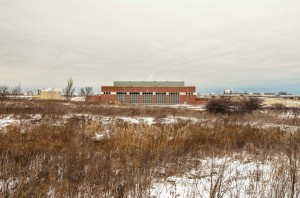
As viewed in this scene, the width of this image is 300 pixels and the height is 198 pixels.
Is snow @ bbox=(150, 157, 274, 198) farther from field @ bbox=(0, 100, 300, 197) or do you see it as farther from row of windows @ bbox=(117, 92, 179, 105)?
Result: row of windows @ bbox=(117, 92, 179, 105)

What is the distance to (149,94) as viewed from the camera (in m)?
54.9

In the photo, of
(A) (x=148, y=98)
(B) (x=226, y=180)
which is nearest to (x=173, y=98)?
(A) (x=148, y=98)

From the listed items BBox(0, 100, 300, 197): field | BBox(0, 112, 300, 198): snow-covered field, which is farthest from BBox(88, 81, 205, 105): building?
BBox(0, 112, 300, 198): snow-covered field

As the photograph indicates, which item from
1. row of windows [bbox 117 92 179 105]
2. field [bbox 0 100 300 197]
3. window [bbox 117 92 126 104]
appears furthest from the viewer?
window [bbox 117 92 126 104]

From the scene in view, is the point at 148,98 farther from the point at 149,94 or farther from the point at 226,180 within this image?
the point at 226,180

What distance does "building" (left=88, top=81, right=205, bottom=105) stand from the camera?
53625mm

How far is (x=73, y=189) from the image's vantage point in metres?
3.04

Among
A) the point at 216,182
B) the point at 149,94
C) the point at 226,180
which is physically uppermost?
the point at 149,94

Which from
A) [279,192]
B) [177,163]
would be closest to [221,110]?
[177,163]

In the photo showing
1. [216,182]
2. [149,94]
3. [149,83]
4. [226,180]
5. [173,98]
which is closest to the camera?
[216,182]

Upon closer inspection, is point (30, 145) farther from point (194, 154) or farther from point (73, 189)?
point (194, 154)

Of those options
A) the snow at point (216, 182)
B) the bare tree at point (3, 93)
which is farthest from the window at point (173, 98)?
the snow at point (216, 182)

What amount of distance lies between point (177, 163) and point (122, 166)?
1285 millimetres

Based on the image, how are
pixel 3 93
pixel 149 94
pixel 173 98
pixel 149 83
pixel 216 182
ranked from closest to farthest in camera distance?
pixel 216 182, pixel 3 93, pixel 173 98, pixel 149 94, pixel 149 83
